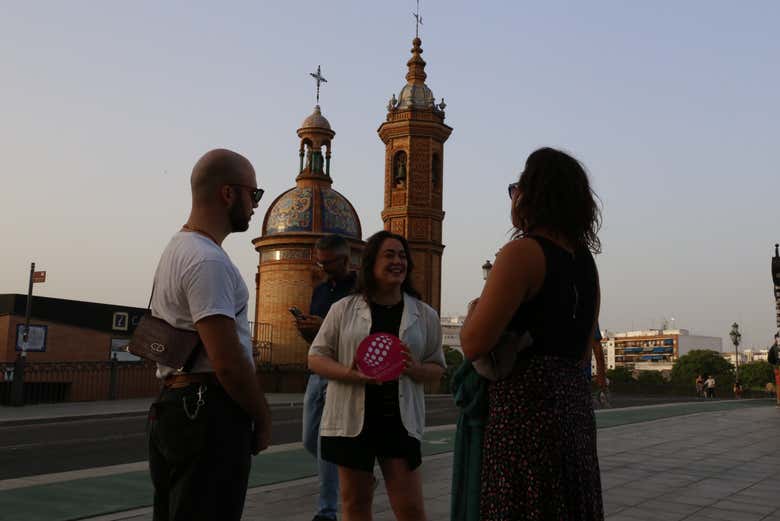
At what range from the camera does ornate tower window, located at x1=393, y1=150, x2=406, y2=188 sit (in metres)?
46.2

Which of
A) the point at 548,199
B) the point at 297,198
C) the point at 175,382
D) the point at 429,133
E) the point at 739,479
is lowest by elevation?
the point at 739,479

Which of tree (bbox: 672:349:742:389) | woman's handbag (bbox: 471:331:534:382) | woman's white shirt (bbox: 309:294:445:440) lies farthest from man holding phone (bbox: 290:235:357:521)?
tree (bbox: 672:349:742:389)

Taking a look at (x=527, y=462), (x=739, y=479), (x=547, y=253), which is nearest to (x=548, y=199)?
(x=547, y=253)

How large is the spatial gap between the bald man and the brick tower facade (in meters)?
41.7

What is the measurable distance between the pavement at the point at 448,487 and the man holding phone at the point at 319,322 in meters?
0.60

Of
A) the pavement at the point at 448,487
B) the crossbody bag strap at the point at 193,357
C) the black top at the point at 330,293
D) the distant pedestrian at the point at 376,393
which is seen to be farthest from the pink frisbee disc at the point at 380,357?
the pavement at the point at 448,487

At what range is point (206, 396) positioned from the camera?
9.46ft

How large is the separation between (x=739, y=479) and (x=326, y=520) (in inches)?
202

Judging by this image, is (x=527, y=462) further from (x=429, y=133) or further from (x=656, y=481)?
(x=429, y=133)

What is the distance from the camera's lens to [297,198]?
38438 millimetres

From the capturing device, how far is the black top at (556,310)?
2.86 metres

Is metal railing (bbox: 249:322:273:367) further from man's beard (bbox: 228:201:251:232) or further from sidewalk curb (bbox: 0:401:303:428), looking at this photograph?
man's beard (bbox: 228:201:251:232)

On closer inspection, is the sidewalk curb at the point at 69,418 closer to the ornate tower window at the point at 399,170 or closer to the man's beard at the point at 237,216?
the man's beard at the point at 237,216

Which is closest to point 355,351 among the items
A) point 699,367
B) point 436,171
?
point 436,171
